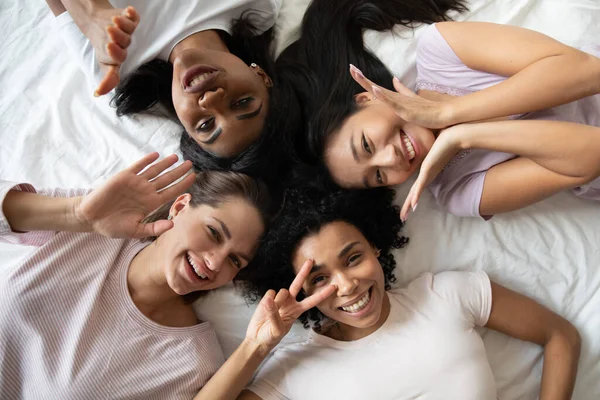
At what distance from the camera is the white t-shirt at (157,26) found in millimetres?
1450

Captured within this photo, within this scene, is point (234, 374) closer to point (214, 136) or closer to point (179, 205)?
point (179, 205)

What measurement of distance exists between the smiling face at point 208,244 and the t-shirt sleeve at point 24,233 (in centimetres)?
33

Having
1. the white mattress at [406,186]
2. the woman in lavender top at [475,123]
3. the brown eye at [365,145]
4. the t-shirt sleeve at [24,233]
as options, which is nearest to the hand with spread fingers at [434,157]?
the woman in lavender top at [475,123]

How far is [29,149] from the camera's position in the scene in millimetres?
1547

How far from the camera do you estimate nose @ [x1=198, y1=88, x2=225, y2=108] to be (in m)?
1.24

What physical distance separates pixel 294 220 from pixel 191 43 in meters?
0.63

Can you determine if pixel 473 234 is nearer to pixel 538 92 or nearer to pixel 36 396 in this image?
pixel 538 92

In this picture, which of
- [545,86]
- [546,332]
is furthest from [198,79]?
[546,332]

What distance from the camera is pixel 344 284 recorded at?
1208 millimetres

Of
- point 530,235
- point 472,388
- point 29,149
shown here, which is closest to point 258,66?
point 29,149

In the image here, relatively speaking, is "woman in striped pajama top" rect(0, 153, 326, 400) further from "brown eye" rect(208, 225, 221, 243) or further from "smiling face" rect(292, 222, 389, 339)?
"smiling face" rect(292, 222, 389, 339)

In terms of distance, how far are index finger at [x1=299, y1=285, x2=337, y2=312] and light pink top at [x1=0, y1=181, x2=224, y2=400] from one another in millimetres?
369

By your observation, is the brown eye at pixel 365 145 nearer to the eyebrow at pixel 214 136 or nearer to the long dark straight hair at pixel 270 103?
the long dark straight hair at pixel 270 103

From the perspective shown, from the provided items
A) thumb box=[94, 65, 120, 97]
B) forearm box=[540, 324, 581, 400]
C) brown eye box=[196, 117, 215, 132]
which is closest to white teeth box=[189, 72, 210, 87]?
brown eye box=[196, 117, 215, 132]
